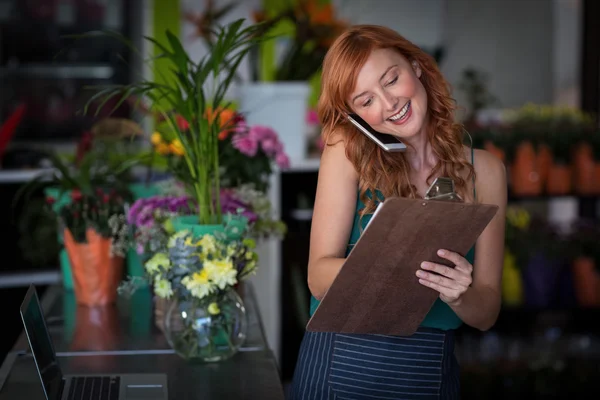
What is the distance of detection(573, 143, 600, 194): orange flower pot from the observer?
3.98m

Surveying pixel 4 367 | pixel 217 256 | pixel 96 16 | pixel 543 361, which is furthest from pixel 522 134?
pixel 96 16

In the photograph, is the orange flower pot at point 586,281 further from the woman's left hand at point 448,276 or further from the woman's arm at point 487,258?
the woman's left hand at point 448,276

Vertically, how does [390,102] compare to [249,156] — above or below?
above

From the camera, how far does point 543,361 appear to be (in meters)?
4.03

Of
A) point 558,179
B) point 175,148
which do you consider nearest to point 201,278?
point 175,148

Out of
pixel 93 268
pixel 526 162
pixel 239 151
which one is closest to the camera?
pixel 93 268

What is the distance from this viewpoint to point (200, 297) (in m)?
1.79

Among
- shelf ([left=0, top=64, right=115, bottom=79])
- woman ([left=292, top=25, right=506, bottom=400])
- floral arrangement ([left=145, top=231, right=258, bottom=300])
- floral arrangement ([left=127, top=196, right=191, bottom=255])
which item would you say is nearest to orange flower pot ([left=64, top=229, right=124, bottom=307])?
floral arrangement ([left=127, top=196, right=191, bottom=255])

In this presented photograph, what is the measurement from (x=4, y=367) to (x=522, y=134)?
2788 millimetres

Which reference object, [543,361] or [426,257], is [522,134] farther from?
[426,257]

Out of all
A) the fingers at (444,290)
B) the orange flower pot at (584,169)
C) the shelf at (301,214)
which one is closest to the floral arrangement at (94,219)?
the fingers at (444,290)

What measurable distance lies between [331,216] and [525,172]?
8.20 ft

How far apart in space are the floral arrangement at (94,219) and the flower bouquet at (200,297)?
49cm

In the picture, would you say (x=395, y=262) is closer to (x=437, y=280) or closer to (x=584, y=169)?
(x=437, y=280)
